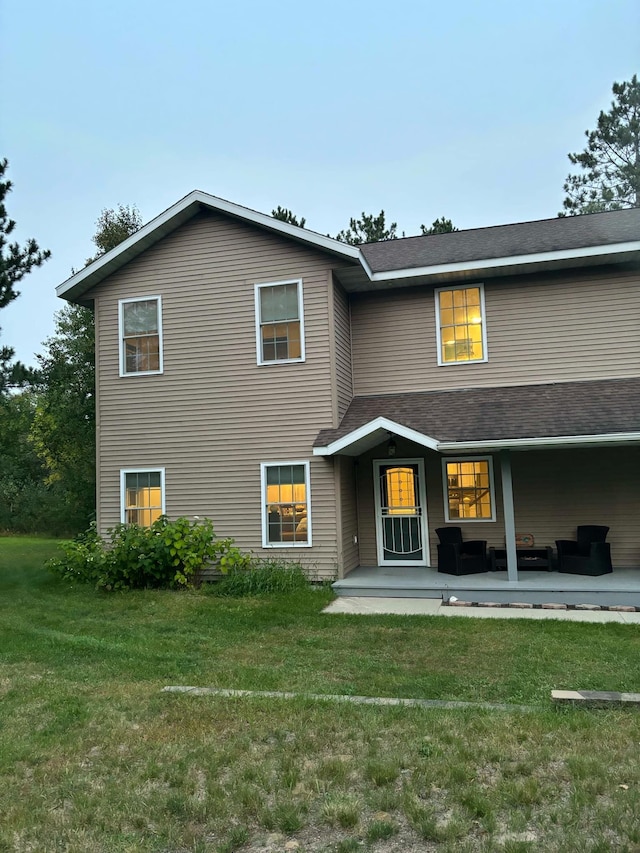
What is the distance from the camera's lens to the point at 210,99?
28688 millimetres

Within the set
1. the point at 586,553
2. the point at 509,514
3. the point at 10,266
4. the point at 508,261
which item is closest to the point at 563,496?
the point at 586,553

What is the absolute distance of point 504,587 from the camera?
8.67m

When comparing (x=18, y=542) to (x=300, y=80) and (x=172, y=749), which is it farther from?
(x=300, y=80)

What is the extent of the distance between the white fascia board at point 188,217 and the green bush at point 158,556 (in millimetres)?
4639

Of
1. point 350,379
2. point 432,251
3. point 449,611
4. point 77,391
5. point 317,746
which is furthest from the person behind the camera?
point 77,391

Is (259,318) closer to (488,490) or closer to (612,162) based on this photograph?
(488,490)

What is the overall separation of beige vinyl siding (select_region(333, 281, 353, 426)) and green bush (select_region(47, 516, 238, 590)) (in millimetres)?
2967

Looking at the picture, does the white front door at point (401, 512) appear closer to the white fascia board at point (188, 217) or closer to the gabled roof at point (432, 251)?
the gabled roof at point (432, 251)

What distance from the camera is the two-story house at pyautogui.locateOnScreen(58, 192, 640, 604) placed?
10.1 metres

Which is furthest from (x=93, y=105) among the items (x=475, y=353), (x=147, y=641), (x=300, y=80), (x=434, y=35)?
(x=147, y=641)

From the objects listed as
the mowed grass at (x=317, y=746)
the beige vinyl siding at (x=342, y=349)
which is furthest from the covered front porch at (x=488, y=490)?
the mowed grass at (x=317, y=746)

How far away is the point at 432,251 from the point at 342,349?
9.40 feet

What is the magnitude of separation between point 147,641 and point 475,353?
729cm

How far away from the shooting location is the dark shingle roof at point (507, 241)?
10.2 metres
